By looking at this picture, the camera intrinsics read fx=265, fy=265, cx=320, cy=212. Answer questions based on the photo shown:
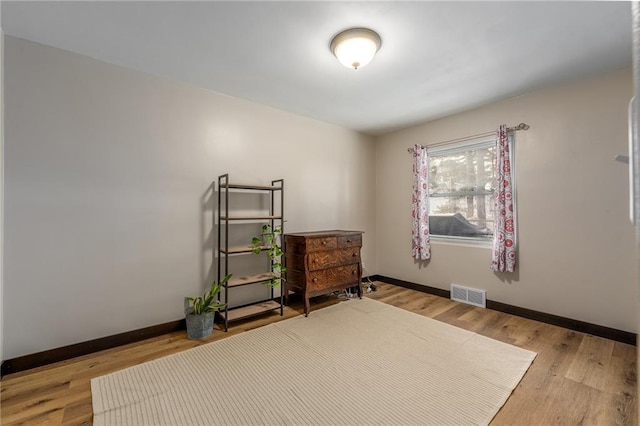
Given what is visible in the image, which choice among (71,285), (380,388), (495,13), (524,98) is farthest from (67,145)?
(524,98)

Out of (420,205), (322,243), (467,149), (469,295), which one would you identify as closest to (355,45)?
(322,243)

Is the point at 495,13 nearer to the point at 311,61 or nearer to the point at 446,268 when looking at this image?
the point at 311,61

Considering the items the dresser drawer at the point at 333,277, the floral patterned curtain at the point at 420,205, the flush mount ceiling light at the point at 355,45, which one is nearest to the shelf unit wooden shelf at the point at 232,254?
the dresser drawer at the point at 333,277

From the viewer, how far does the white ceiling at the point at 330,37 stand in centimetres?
163

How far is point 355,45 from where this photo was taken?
6.05 feet

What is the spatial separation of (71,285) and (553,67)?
430 cm

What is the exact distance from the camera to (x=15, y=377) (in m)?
1.78

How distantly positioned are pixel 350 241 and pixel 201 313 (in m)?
1.75

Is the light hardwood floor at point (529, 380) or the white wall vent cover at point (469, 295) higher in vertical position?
the white wall vent cover at point (469, 295)

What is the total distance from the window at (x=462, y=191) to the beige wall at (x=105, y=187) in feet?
7.74

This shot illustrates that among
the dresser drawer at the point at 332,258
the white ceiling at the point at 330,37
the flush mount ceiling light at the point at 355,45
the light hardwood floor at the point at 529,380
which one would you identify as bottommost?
the light hardwood floor at the point at 529,380

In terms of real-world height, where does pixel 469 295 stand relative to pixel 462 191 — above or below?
below

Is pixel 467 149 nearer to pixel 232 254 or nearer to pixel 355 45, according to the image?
pixel 355 45

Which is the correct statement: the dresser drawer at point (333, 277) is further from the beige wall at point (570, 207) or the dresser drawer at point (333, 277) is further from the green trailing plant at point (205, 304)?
the beige wall at point (570, 207)
